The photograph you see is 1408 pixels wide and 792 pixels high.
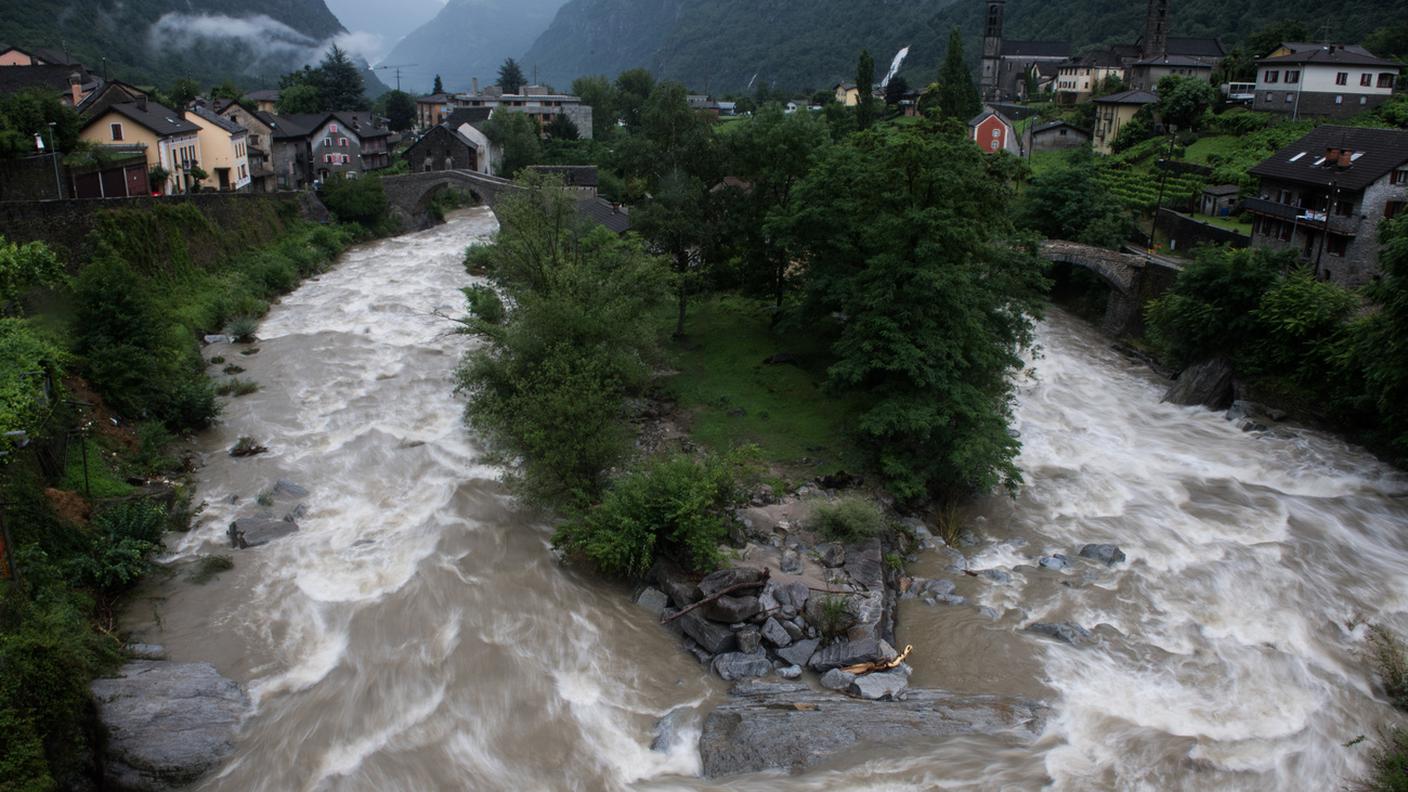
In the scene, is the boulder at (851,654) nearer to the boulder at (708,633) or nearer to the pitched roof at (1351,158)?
the boulder at (708,633)

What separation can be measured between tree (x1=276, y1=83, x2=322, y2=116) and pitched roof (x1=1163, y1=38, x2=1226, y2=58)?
71.7 m

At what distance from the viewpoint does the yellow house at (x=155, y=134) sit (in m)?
39.3

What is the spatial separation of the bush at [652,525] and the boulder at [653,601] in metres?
0.48

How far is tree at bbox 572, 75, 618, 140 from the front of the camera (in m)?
85.8

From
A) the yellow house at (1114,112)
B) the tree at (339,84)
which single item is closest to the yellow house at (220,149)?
the tree at (339,84)

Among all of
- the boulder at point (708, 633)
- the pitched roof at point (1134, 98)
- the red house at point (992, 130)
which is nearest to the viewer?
the boulder at point (708, 633)

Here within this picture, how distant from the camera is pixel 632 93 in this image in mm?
90188

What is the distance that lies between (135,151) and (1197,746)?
143ft

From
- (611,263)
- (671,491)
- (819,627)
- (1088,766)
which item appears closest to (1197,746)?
(1088,766)

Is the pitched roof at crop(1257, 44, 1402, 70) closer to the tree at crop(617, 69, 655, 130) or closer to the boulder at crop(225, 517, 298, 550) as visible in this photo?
the tree at crop(617, 69, 655, 130)

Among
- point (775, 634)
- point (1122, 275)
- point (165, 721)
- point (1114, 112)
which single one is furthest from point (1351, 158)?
point (165, 721)

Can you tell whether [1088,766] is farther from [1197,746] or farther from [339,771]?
[339,771]

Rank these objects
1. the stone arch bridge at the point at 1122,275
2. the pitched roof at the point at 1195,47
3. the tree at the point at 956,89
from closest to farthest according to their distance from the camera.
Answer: the stone arch bridge at the point at 1122,275, the tree at the point at 956,89, the pitched roof at the point at 1195,47

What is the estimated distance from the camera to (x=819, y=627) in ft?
50.4
